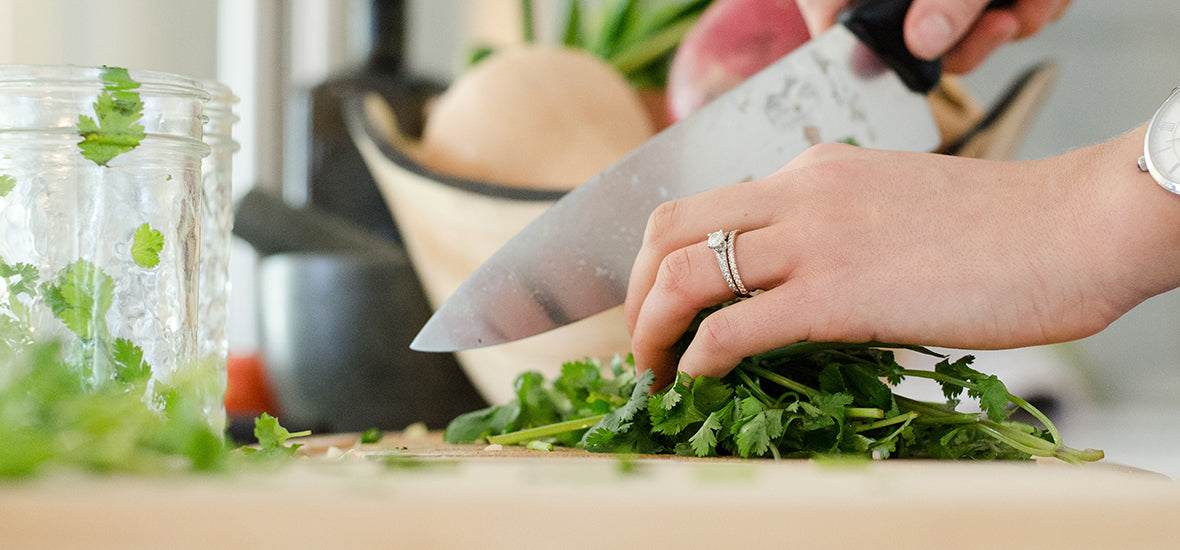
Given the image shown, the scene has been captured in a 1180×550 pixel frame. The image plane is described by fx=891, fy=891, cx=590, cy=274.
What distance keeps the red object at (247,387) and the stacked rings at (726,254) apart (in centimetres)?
119

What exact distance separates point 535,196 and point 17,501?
0.74 metres

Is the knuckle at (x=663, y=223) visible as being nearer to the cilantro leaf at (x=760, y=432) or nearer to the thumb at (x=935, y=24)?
the cilantro leaf at (x=760, y=432)

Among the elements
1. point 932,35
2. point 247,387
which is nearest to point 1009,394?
point 932,35

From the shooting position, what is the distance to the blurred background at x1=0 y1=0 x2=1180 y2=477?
1278 mm

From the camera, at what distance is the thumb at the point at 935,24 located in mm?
802

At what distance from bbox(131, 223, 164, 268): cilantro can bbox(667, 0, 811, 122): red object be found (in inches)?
28.7

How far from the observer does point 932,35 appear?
0.81 meters

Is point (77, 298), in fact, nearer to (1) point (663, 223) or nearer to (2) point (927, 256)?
(1) point (663, 223)

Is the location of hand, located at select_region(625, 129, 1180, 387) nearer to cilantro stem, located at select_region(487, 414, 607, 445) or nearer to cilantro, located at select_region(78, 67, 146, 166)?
cilantro stem, located at select_region(487, 414, 607, 445)

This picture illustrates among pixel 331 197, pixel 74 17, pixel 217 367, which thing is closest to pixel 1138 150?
pixel 217 367

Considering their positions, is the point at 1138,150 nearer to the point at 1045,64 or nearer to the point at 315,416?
the point at 1045,64

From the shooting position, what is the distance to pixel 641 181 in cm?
79

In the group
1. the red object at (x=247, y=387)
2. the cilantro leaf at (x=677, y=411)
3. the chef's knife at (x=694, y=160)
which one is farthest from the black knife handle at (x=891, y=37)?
the red object at (x=247, y=387)

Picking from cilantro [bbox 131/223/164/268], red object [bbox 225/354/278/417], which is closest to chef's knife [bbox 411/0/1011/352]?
cilantro [bbox 131/223/164/268]
